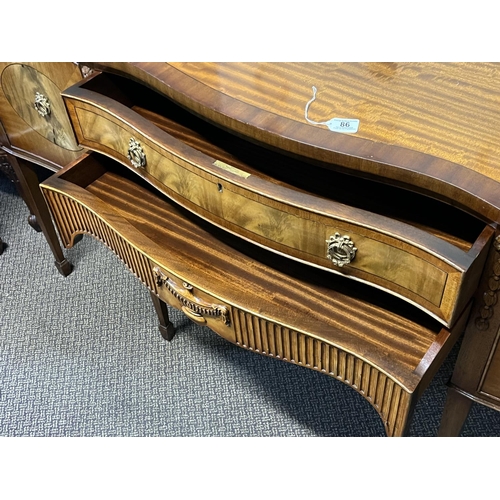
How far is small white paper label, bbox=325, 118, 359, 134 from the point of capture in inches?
25.2

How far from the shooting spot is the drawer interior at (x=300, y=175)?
0.68 meters

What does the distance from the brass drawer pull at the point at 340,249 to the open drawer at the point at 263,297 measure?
73mm

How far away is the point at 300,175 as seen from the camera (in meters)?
0.77

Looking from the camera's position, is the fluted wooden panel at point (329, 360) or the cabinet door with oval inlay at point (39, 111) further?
the cabinet door with oval inlay at point (39, 111)

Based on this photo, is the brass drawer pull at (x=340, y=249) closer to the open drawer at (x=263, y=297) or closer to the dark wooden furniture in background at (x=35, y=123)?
the open drawer at (x=263, y=297)

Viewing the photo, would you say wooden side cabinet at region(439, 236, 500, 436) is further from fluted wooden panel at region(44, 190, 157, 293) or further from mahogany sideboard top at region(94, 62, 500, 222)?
fluted wooden panel at region(44, 190, 157, 293)

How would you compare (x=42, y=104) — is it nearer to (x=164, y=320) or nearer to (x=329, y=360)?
(x=164, y=320)

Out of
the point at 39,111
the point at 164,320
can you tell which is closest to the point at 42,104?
the point at 39,111

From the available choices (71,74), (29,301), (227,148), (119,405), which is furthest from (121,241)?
(29,301)

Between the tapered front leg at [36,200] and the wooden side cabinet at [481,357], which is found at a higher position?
the wooden side cabinet at [481,357]

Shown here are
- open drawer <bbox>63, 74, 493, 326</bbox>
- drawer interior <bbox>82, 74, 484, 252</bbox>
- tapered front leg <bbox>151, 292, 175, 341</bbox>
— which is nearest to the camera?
open drawer <bbox>63, 74, 493, 326</bbox>

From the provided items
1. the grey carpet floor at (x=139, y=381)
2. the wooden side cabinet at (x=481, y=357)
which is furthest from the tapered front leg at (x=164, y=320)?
the wooden side cabinet at (x=481, y=357)

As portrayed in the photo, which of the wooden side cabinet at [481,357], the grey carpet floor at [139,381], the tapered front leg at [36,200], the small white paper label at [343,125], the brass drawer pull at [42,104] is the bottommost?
the grey carpet floor at [139,381]

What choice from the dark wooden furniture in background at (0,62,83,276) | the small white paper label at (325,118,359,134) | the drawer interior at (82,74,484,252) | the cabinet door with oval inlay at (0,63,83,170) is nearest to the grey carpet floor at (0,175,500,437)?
the dark wooden furniture in background at (0,62,83,276)
